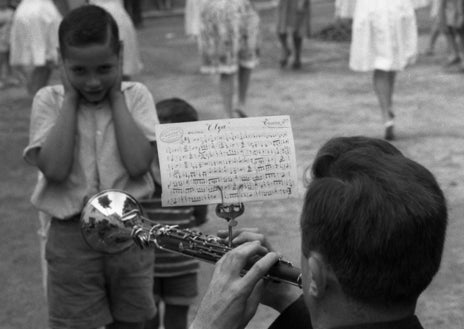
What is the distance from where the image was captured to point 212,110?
9.35 meters

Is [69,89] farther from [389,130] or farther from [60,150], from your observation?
[389,130]

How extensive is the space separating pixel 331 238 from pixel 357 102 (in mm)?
7850

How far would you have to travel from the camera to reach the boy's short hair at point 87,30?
3197mm

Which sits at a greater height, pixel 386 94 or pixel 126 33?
pixel 126 33

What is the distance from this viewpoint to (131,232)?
2623 mm

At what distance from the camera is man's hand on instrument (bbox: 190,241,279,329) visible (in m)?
1.94

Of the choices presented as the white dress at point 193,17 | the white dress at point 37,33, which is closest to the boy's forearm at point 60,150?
the white dress at point 37,33

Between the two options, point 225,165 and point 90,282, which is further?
point 90,282

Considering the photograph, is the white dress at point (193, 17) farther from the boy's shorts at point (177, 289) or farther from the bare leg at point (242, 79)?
the boy's shorts at point (177, 289)

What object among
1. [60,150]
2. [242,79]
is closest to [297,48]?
[242,79]

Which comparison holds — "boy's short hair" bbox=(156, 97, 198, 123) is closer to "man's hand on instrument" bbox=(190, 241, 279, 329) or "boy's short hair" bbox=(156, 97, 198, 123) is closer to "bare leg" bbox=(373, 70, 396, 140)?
"man's hand on instrument" bbox=(190, 241, 279, 329)

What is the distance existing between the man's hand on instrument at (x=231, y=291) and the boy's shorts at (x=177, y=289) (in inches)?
77.4

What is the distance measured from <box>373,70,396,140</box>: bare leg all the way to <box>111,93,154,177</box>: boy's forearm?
4.62 metres

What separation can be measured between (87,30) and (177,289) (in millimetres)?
1265
